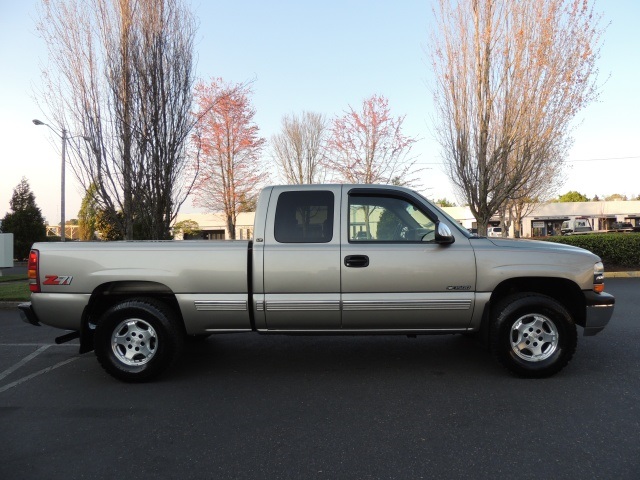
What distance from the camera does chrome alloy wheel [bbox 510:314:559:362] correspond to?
4.54m

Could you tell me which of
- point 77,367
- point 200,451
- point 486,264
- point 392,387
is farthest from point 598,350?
point 77,367

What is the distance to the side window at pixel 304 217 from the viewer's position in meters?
4.61

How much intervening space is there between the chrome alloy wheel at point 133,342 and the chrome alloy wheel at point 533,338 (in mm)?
3628

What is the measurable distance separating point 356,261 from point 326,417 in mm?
1498

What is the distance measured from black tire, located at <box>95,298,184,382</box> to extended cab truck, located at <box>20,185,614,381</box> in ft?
0.04

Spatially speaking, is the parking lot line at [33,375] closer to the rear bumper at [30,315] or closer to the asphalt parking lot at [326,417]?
the asphalt parking lot at [326,417]

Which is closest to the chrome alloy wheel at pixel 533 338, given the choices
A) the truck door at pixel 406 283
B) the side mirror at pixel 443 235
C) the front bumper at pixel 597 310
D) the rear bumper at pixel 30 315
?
the front bumper at pixel 597 310

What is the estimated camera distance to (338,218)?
4.64m

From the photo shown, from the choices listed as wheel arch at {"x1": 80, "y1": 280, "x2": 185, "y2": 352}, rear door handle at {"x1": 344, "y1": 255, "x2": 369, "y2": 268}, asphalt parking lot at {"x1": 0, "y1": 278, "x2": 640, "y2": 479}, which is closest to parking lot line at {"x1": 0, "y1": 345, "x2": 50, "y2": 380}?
asphalt parking lot at {"x1": 0, "y1": 278, "x2": 640, "y2": 479}

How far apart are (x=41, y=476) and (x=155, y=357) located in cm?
180

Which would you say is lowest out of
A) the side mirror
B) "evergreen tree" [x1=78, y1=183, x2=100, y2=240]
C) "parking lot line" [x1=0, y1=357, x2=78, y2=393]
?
Result: "parking lot line" [x1=0, y1=357, x2=78, y2=393]

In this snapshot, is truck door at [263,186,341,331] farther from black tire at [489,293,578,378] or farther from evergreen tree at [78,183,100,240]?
evergreen tree at [78,183,100,240]

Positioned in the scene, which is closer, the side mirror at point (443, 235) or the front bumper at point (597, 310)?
the side mirror at point (443, 235)

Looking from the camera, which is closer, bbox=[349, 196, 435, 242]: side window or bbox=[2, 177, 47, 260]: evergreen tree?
bbox=[349, 196, 435, 242]: side window
